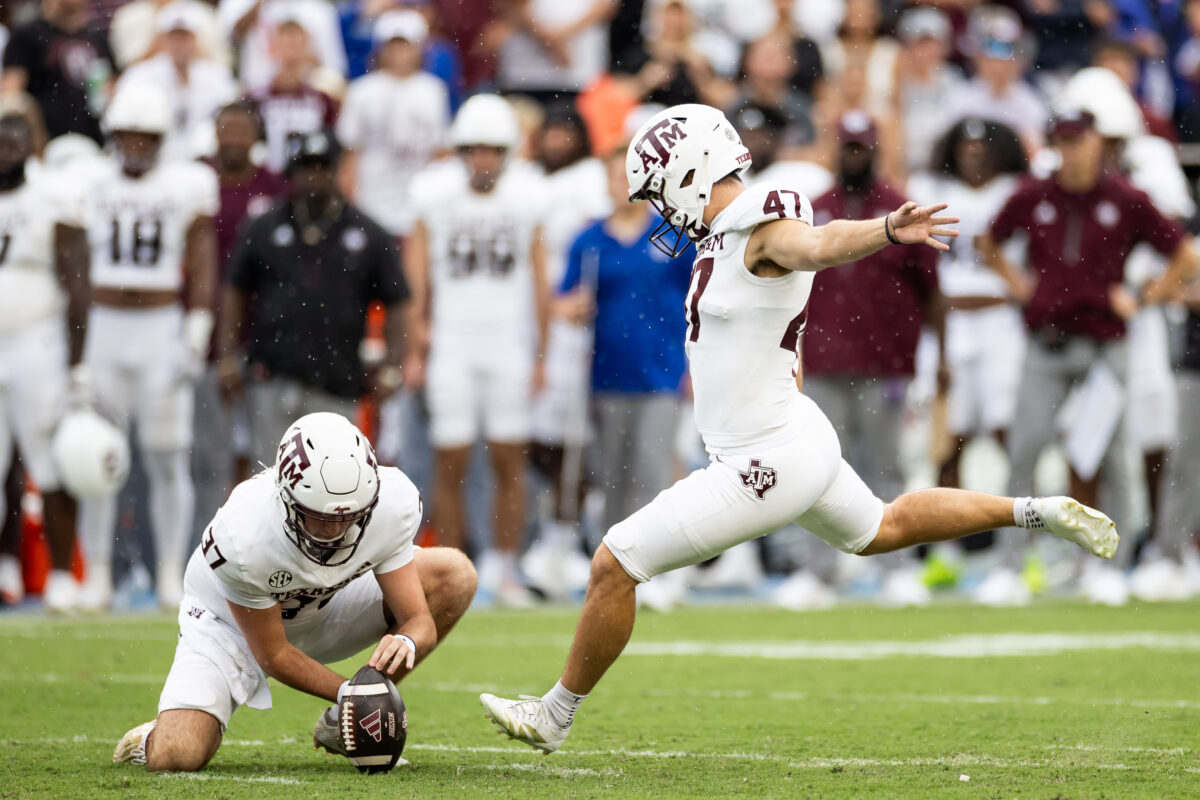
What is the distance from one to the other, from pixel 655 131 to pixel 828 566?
197 inches

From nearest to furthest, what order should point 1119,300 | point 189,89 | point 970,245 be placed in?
1. point 1119,300
2. point 970,245
3. point 189,89

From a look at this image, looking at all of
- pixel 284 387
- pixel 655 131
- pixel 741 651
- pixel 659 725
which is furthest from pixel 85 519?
pixel 655 131

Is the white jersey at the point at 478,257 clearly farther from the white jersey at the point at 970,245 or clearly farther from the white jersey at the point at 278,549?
the white jersey at the point at 278,549

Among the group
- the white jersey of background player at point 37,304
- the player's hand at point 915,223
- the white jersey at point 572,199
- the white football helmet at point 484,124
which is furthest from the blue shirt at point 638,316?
the player's hand at point 915,223

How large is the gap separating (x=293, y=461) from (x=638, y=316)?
16.8 feet

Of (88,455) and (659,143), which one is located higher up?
(659,143)

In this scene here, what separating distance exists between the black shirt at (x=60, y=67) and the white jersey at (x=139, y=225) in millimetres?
1968

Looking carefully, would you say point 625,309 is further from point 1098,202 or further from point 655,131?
point 655,131

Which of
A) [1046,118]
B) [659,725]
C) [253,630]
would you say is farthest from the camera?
[1046,118]

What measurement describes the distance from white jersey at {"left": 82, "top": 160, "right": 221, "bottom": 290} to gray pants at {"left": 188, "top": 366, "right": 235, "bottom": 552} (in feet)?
2.45

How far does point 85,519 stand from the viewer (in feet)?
32.6

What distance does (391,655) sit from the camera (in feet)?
17.3

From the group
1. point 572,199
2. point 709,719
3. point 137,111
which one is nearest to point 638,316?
point 572,199

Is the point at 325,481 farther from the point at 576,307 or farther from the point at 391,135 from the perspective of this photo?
the point at 391,135
